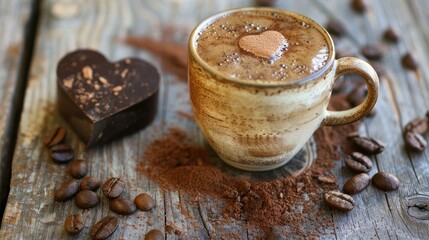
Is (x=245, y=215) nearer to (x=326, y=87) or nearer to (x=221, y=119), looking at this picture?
(x=221, y=119)

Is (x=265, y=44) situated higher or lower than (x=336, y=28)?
higher

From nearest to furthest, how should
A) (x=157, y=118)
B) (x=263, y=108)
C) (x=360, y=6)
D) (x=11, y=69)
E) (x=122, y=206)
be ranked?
(x=263, y=108) < (x=122, y=206) < (x=157, y=118) < (x=11, y=69) < (x=360, y=6)

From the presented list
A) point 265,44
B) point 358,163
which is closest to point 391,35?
point 358,163

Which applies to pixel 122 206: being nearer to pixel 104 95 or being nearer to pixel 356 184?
pixel 104 95

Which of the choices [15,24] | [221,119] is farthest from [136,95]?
[15,24]

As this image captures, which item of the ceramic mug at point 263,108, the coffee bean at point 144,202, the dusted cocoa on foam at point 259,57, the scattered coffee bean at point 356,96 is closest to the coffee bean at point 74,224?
the coffee bean at point 144,202

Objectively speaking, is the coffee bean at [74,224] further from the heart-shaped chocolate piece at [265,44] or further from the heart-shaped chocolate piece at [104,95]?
the heart-shaped chocolate piece at [265,44]

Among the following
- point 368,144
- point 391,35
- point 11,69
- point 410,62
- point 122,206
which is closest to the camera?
point 122,206
